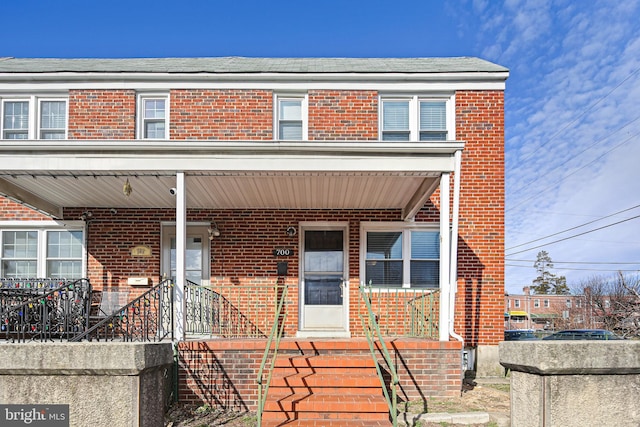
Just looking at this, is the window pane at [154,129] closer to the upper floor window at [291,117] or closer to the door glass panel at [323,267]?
the upper floor window at [291,117]

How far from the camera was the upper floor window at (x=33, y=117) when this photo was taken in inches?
388

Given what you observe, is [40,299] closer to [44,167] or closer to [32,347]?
[44,167]

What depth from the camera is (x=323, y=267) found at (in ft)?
31.7

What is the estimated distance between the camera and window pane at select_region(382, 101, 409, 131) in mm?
9922

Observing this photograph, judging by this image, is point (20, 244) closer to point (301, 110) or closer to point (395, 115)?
point (301, 110)

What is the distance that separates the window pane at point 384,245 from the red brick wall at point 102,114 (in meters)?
5.46

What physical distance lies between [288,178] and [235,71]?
3710mm

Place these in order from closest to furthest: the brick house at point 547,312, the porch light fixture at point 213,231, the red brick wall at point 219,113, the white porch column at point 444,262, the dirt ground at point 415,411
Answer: the dirt ground at point 415,411, the white porch column at point 444,262, the porch light fixture at point 213,231, the red brick wall at point 219,113, the brick house at point 547,312

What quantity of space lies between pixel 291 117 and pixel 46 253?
5739mm

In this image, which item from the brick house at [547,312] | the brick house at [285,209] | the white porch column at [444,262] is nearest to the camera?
the white porch column at [444,262]

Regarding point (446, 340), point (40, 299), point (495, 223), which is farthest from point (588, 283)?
point (40, 299)

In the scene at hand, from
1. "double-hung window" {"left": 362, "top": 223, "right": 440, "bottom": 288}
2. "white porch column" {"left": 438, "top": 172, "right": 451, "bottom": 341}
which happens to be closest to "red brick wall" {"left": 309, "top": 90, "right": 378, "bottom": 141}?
"double-hung window" {"left": 362, "top": 223, "right": 440, "bottom": 288}

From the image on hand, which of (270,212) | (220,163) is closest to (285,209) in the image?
(270,212)

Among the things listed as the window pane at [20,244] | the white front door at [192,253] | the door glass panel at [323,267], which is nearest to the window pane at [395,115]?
the door glass panel at [323,267]
